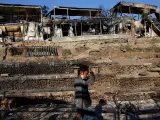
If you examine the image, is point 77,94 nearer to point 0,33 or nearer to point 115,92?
point 115,92

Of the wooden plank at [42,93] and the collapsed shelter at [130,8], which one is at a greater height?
the collapsed shelter at [130,8]

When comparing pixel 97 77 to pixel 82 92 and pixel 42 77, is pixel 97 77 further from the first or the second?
pixel 82 92

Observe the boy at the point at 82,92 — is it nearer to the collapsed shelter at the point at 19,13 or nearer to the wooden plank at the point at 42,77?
the wooden plank at the point at 42,77

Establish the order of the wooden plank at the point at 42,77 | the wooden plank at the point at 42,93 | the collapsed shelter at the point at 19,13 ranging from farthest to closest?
1. the collapsed shelter at the point at 19,13
2. the wooden plank at the point at 42,77
3. the wooden plank at the point at 42,93

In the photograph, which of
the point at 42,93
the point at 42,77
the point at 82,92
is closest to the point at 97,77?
the point at 42,77

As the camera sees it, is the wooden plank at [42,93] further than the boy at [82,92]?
Yes

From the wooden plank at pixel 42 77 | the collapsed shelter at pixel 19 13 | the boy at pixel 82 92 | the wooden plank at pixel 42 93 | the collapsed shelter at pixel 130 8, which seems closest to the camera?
the boy at pixel 82 92

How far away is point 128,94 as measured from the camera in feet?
54.7

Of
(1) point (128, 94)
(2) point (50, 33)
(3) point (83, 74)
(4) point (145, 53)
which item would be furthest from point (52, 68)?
(2) point (50, 33)

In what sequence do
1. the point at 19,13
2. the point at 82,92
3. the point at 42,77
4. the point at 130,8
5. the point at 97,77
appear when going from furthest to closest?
1. the point at 130,8
2. the point at 19,13
3. the point at 97,77
4. the point at 42,77
5. the point at 82,92

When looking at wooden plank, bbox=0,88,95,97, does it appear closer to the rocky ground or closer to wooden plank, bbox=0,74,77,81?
the rocky ground

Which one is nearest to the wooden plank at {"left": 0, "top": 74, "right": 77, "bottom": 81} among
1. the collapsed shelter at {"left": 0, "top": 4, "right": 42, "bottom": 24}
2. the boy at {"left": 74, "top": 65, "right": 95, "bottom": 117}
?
the boy at {"left": 74, "top": 65, "right": 95, "bottom": 117}

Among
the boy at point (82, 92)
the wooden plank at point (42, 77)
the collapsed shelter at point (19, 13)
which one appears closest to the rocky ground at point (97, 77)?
the wooden plank at point (42, 77)

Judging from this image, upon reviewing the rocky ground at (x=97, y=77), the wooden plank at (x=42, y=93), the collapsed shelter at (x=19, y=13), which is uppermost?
the collapsed shelter at (x=19, y=13)
